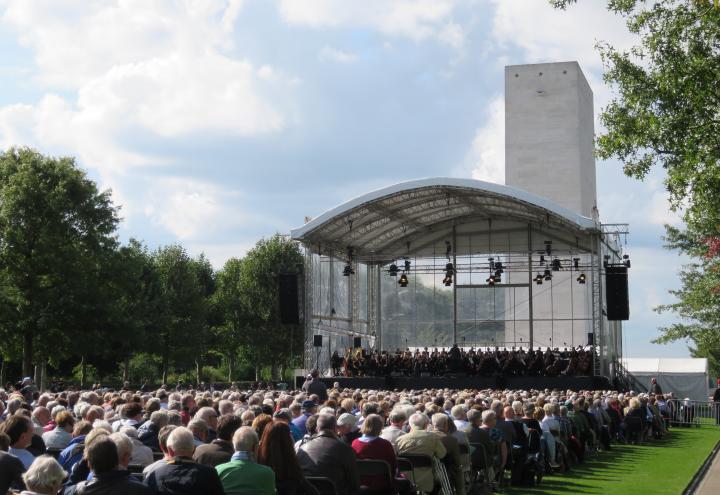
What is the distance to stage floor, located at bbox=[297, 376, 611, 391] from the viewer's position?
2670 centimetres

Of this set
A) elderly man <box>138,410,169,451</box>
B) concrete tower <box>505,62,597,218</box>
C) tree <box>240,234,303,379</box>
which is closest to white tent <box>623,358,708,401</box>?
concrete tower <box>505,62,597,218</box>

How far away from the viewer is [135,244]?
1895 inches

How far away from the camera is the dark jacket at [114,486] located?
4.56 m

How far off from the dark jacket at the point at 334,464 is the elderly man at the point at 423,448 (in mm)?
1454

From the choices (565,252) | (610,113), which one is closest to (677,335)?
(565,252)

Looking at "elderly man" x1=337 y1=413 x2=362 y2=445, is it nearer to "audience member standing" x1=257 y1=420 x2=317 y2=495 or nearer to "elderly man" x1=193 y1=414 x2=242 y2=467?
"elderly man" x1=193 y1=414 x2=242 y2=467

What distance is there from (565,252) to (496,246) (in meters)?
2.55

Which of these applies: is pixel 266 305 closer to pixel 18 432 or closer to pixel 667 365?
pixel 667 365

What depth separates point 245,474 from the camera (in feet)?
18.0

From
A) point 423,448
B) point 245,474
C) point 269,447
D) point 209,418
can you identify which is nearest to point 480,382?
point 423,448

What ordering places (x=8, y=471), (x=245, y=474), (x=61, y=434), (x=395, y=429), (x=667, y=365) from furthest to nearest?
(x=667, y=365) < (x=395, y=429) < (x=61, y=434) < (x=245, y=474) < (x=8, y=471)

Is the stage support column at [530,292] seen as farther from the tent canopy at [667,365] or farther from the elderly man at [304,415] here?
the elderly man at [304,415]

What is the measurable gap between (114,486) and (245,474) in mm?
1075

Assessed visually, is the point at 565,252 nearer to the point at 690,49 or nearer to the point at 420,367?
the point at 420,367
